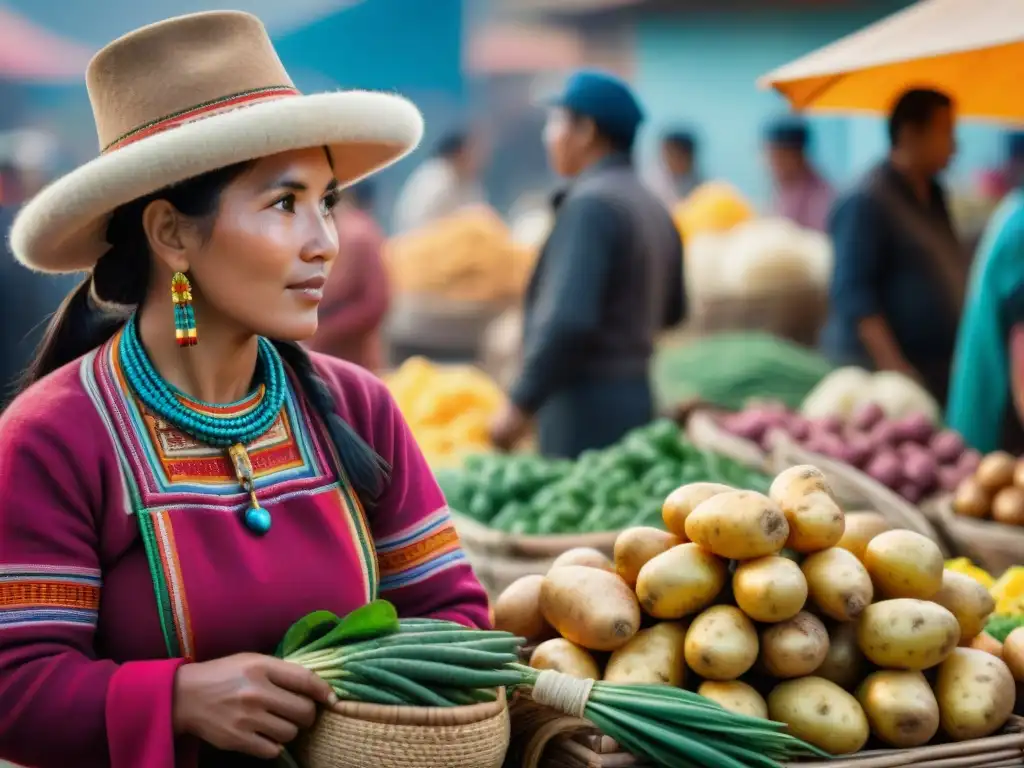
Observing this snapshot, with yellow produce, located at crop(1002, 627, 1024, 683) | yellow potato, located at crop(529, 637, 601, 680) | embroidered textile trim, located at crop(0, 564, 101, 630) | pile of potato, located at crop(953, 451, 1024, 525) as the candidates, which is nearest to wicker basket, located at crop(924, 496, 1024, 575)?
pile of potato, located at crop(953, 451, 1024, 525)

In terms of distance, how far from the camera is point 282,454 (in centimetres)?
208

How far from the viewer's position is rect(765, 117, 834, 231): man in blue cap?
976 centimetres

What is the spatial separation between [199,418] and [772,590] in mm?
907

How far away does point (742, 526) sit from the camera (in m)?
2.05

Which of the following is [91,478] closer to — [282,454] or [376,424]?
[282,454]

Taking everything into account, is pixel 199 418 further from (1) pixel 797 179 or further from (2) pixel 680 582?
(1) pixel 797 179

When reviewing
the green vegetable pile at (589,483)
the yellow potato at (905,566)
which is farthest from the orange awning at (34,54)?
the yellow potato at (905,566)

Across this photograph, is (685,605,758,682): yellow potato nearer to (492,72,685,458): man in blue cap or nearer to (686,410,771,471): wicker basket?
(686,410,771,471): wicker basket

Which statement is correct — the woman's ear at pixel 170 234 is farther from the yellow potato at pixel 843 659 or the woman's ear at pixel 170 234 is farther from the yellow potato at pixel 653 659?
the yellow potato at pixel 843 659

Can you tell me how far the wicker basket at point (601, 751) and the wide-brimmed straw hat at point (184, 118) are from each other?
3.06 feet

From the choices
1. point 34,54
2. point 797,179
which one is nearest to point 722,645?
point 797,179

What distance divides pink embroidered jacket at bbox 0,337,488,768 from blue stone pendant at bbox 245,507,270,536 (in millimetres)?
17

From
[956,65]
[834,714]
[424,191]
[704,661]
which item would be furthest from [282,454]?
[424,191]

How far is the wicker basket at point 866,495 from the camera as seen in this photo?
373 centimetres
